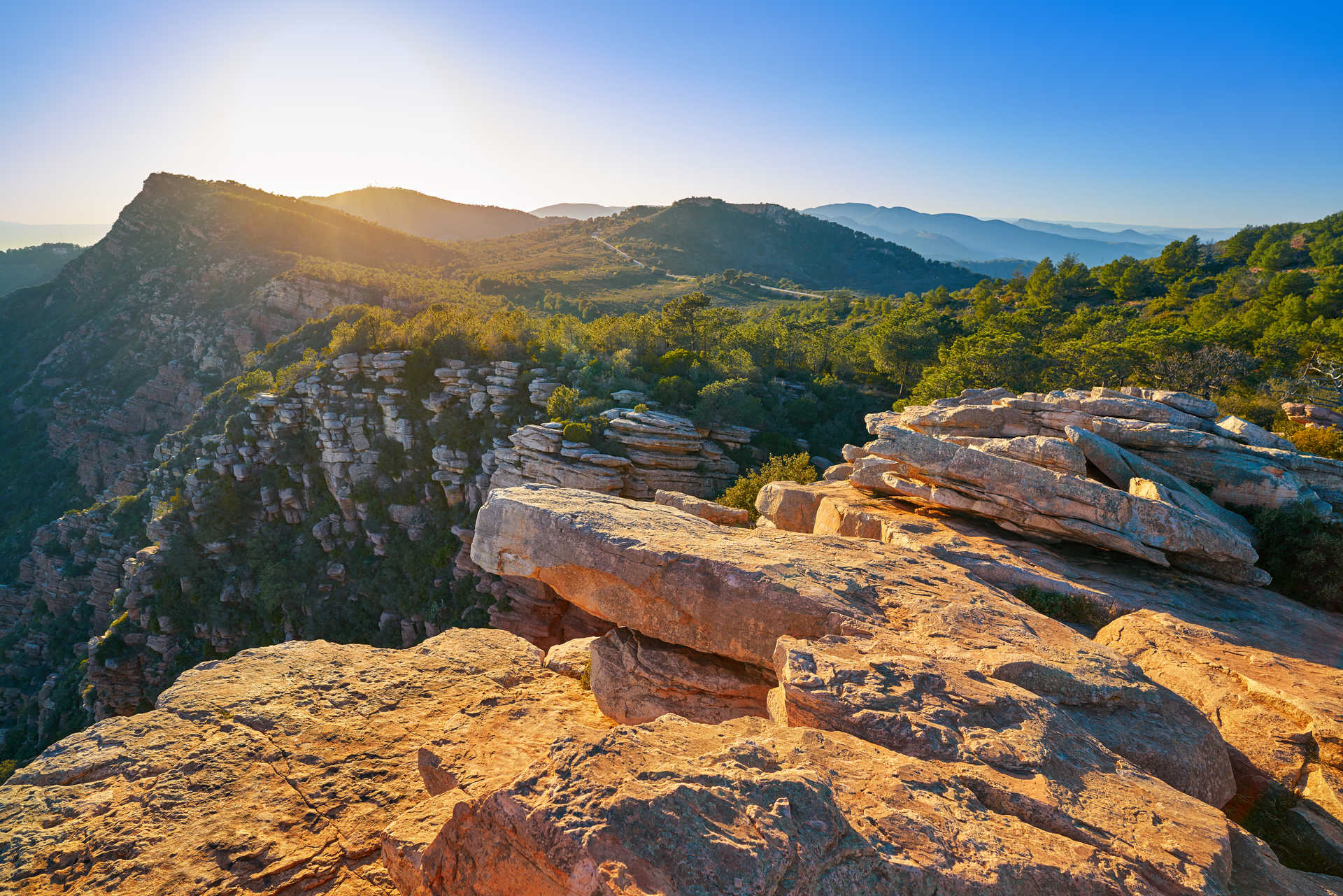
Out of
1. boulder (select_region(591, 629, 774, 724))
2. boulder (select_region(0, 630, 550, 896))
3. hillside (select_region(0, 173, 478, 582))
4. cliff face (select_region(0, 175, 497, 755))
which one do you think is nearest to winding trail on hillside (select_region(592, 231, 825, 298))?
cliff face (select_region(0, 175, 497, 755))

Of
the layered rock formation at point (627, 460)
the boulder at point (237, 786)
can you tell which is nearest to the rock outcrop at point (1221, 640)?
the boulder at point (237, 786)

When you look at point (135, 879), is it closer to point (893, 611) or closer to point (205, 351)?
point (893, 611)

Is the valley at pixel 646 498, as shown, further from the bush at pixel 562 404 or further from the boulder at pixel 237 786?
the bush at pixel 562 404

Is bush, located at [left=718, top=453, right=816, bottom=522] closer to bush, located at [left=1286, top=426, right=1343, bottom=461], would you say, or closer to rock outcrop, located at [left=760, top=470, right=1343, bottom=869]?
rock outcrop, located at [left=760, top=470, right=1343, bottom=869]


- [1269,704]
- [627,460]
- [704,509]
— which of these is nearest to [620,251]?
[627,460]

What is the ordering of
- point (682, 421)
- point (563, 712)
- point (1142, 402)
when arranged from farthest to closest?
1. point (682, 421)
2. point (1142, 402)
3. point (563, 712)

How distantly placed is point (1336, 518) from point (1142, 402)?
4.85 meters

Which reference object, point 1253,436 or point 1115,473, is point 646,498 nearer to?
point 1115,473

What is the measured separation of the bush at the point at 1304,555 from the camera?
12.5 meters

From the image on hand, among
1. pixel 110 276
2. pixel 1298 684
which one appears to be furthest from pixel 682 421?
pixel 110 276

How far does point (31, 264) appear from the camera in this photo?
120 meters

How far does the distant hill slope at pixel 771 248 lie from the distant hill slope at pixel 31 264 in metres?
124

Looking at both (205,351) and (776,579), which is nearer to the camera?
(776,579)

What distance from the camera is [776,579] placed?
341 inches
